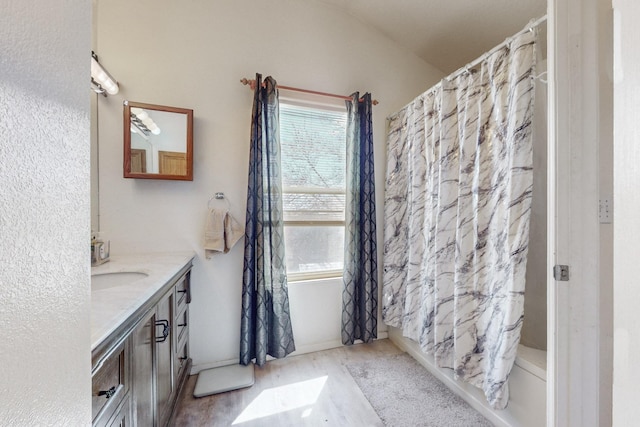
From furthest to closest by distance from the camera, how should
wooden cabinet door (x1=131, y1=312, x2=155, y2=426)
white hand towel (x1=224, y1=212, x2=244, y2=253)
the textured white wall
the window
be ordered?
the window
white hand towel (x1=224, y1=212, x2=244, y2=253)
wooden cabinet door (x1=131, y1=312, x2=155, y2=426)
the textured white wall

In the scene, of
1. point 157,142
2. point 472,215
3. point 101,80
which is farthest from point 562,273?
point 101,80

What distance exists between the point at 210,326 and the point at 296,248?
A: 851 mm

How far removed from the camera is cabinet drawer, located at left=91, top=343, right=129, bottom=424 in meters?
0.67

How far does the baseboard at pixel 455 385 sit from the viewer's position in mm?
1406

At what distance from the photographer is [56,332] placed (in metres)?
0.43

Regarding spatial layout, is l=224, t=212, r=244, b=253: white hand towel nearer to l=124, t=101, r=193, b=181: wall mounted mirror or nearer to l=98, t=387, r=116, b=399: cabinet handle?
l=124, t=101, r=193, b=181: wall mounted mirror

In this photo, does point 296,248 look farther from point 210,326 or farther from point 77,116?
point 77,116

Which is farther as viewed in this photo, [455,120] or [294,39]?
[294,39]

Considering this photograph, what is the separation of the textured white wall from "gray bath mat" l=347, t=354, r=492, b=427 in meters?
1.53

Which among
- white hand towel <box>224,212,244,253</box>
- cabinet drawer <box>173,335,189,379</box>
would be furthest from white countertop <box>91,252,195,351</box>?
cabinet drawer <box>173,335,189,379</box>

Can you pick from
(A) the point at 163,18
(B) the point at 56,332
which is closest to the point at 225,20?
(A) the point at 163,18

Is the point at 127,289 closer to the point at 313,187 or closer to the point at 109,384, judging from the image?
the point at 109,384

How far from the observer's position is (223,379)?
1.74m

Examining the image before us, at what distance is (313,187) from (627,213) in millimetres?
1847
